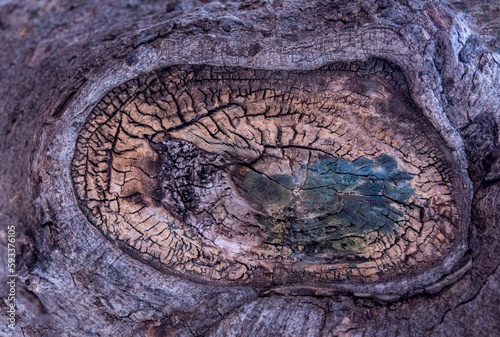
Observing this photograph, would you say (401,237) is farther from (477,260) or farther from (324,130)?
(324,130)

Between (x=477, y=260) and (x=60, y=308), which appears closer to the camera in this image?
(x=477, y=260)

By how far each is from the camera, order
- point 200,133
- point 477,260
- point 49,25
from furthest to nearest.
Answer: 1. point 49,25
2. point 200,133
3. point 477,260

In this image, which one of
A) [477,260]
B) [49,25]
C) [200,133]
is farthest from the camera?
[49,25]

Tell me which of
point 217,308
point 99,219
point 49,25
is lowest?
point 217,308

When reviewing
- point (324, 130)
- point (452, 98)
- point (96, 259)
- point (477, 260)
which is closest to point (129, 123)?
point (96, 259)

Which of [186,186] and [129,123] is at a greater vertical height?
[129,123]

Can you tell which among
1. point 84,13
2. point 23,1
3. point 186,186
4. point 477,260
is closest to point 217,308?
point 186,186
